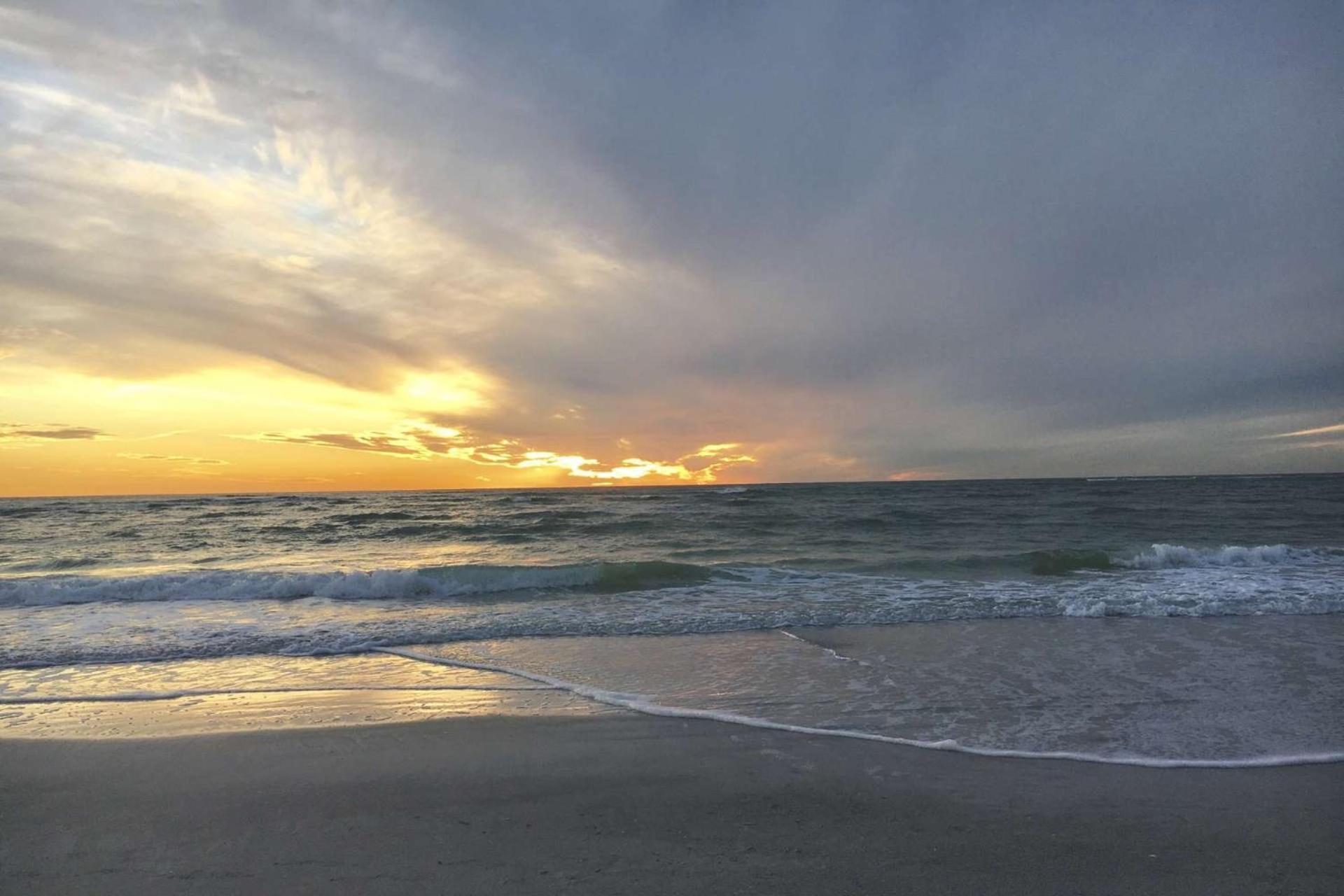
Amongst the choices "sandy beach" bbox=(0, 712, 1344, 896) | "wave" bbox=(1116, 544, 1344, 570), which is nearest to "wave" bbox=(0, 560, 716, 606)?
"sandy beach" bbox=(0, 712, 1344, 896)

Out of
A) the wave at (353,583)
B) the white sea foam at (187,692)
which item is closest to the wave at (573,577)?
the wave at (353,583)

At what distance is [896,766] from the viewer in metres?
5.09

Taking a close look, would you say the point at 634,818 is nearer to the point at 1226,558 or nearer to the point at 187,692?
the point at 187,692

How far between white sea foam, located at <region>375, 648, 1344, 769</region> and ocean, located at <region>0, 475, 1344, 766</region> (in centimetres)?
4

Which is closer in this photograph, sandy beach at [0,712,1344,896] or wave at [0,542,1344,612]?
sandy beach at [0,712,1344,896]

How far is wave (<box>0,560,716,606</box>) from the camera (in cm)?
1416

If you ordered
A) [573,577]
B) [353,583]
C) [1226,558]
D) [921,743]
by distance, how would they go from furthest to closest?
[1226,558] < [573,577] < [353,583] < [921,743]

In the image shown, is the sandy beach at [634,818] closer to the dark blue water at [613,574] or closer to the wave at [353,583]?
the dark blue water at [613,574]

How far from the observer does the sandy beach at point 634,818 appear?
361 centimetres

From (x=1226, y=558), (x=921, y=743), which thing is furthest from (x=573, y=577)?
(x=1226, y=558)

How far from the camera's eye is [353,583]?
49.7 feet

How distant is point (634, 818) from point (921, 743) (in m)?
2.62

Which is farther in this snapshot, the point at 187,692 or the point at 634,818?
the point at 187,692

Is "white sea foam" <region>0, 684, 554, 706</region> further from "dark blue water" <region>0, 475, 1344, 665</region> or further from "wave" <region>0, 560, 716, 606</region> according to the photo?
"wave" <region>0, 560, 716, 606</region>
